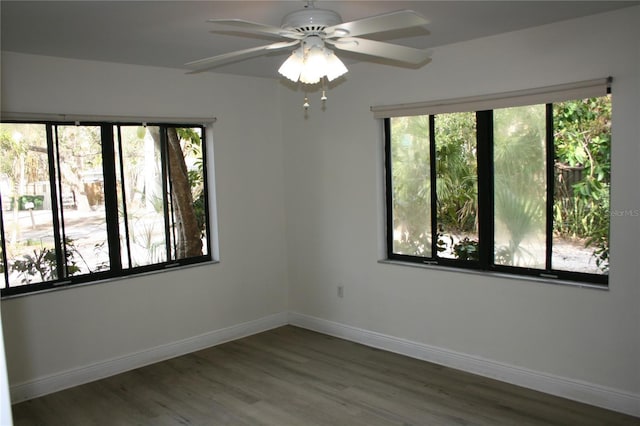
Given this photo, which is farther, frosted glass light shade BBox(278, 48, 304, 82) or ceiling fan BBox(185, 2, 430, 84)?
frosted glass light shade BBox(278, 48, 304, 82)

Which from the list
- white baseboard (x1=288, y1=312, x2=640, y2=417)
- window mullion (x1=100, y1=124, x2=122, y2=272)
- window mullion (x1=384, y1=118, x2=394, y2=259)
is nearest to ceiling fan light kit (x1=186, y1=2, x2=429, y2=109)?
window mullion (x1=384, y1=118, x2=394, y2=259)

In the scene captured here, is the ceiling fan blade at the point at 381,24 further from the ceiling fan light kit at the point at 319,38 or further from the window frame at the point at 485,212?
the window frame at the point at 485,212

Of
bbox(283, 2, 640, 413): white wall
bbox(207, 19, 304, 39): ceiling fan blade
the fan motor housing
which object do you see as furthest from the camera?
bbox(283, 2, 640, 413): white wall

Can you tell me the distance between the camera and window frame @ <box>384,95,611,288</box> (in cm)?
354

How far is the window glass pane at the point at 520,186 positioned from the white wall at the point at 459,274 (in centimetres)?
20

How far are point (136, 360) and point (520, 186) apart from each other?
10.9ft

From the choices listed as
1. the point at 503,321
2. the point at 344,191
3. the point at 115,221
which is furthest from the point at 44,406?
the point at 503,321

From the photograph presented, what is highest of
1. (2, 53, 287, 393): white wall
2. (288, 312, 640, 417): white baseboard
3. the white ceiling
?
the white ceiling

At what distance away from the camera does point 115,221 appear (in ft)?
Answer: 13.9

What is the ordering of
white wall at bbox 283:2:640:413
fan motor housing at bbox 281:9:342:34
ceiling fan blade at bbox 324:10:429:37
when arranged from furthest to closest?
white wall at bbox 283:2:640:413 → fan motor housing at bbox 281:9:342:34 → ceiling fan blade at bbox 324:10:429:37

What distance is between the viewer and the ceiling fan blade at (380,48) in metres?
2.44

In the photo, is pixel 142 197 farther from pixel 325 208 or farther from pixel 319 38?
pixel 319 38

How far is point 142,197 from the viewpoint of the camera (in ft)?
14.5

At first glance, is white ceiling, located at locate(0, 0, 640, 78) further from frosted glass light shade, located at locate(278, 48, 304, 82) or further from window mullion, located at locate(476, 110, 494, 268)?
window mullion, located at locate(476, 110, 494, 268)
